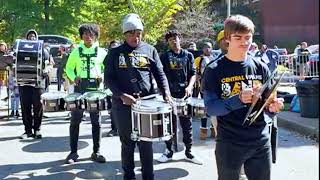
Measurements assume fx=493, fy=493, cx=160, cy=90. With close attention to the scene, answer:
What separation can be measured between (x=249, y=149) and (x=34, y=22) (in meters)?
28.2

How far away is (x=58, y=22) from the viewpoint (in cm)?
3041

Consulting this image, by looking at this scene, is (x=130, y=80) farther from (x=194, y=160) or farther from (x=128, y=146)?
(x=194, y=160)

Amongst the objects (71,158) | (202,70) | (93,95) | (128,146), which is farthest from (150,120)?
(202,70)

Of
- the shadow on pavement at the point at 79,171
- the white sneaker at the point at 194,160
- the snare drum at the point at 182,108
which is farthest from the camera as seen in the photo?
the white sneaker at the point at 194,160

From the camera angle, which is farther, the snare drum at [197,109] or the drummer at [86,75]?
the drummer at [86,75]

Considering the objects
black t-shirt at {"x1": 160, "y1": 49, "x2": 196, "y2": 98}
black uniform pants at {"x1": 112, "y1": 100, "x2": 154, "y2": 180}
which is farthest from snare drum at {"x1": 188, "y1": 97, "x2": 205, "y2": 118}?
black uniform pants at {"x1": 112, "y1": 100, "x2": 154, "y2": 180}

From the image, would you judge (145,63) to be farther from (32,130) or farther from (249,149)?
(32,130)

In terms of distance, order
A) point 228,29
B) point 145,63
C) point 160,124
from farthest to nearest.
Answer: point 145,63 → point 160,124 → point 228,29

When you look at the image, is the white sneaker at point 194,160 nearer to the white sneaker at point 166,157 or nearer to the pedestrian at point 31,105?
the white sneaker at point 166,157

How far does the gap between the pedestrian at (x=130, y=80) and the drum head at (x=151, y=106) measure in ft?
0.45

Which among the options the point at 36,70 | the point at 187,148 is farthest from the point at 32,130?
the point at 187,148

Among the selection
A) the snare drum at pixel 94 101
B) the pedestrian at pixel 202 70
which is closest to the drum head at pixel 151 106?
the snare drum at pixel 94 101

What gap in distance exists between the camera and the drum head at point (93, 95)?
21.6 ft

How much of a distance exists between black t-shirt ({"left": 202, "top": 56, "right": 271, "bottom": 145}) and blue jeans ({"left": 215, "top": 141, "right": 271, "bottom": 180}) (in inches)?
1.8
